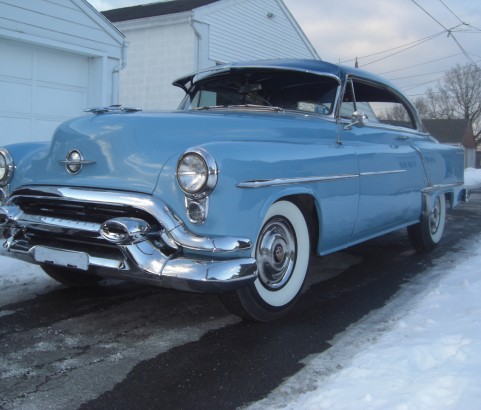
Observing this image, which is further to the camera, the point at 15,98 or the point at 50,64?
the point at 50,64

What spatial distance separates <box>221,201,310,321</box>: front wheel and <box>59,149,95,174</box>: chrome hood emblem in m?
1.17

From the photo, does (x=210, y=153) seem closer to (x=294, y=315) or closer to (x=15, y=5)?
(x=294, y=315)

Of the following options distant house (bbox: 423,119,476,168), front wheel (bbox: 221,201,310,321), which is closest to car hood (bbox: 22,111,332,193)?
front wheel (bbox: 221,201,310,321)

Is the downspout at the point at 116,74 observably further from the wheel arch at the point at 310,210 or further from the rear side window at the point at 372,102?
the wheel arch at the point at 310,210

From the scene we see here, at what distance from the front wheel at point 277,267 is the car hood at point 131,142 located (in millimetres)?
552

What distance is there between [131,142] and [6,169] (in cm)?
108

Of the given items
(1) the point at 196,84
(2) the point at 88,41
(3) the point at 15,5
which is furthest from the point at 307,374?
(2) the point at 88,41

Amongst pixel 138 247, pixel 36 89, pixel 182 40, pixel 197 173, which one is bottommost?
pixel 138 247

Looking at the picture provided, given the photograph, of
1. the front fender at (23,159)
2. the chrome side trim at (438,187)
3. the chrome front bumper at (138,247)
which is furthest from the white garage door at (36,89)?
the chrome side trim at (438,187)

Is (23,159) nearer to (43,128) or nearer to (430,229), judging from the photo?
(430,229)

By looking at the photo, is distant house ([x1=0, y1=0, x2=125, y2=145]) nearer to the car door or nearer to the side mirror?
the car door

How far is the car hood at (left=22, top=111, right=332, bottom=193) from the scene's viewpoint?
3195 millimetres

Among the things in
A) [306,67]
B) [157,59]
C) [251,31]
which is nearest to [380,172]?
[306,67]

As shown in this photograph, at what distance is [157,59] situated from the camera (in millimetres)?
14758
